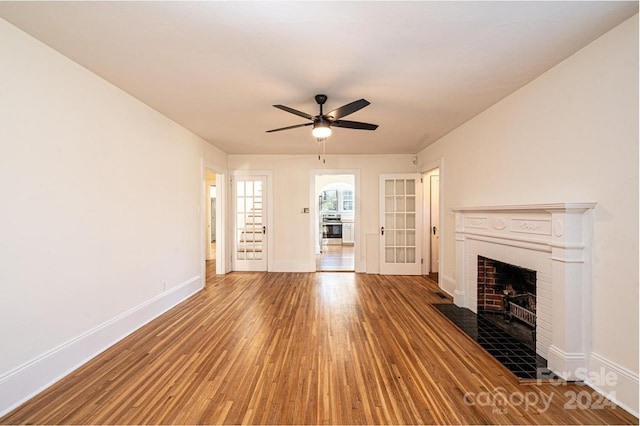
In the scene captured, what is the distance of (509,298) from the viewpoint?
3.15 metres

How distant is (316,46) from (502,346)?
10.3ft

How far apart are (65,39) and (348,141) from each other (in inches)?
143

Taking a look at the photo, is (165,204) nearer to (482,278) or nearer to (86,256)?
(86,256)

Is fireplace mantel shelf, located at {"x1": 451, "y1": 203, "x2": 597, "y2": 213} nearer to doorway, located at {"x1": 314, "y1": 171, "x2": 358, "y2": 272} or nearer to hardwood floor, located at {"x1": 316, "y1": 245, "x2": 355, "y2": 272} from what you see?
hardwood floor, located at {"x1": 316, "y1": 245, "x2": 355, "y2": 272}

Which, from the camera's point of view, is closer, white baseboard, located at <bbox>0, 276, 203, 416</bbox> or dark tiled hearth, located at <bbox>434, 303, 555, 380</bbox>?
white baseboard, located at <bbox>0, 276, 203, 416</bbox>

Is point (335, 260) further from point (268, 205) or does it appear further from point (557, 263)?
point (557, 263)

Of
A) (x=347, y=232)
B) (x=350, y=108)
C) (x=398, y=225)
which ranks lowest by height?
(x=347, y=232)

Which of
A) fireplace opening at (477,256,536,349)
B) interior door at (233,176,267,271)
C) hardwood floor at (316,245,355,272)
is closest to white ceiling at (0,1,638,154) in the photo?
fireplace opening at (477,256,536,349)

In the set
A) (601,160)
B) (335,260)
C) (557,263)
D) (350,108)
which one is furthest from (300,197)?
(601,160)

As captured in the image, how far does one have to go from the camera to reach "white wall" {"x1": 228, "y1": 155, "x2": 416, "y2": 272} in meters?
5.85

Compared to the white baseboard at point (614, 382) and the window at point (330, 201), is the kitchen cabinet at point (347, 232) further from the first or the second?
the white baseboard at point (614, 382)

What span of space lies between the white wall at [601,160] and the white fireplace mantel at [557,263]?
0.24 ft

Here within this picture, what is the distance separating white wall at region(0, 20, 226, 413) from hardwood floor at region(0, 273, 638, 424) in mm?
274

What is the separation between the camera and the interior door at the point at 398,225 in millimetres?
5680
